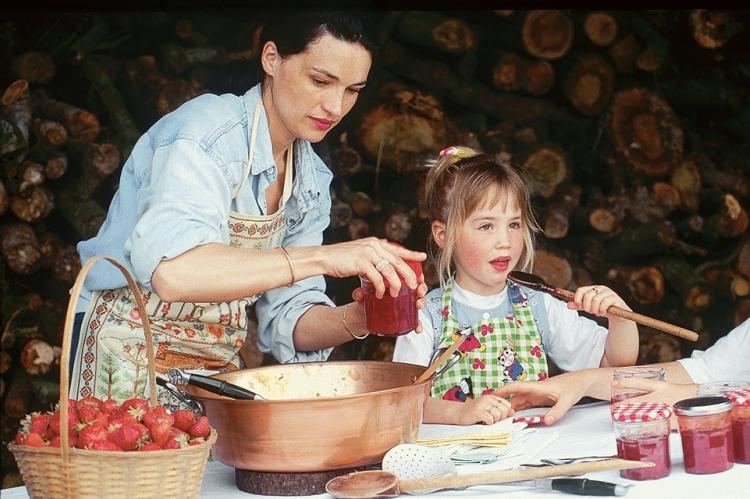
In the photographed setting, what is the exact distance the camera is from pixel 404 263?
2369mm

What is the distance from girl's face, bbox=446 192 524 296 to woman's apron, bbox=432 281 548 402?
16cm

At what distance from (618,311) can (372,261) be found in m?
0.73

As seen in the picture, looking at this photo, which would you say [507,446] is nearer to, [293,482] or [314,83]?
[293,482]

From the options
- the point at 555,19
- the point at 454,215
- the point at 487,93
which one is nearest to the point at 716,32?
the point at 555,19

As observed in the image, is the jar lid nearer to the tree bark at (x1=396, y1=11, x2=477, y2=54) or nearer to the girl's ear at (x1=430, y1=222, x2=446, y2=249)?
the girl's ear at (x1=430, y1=222, x2=446, y2=249)

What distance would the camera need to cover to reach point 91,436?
5.71 feet

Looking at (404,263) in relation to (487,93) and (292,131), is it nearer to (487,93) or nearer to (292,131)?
(292,131)

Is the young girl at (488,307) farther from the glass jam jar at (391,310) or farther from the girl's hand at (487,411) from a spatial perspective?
the glass jam jar at (391,310)

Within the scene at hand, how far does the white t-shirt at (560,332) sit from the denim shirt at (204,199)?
44 centimetres

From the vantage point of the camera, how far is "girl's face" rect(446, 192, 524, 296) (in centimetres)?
332

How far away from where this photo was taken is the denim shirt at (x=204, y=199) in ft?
7.90

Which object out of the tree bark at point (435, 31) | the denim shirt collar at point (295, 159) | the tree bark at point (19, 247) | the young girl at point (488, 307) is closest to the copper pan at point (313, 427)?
the denim shirt collar at point (295, 159)

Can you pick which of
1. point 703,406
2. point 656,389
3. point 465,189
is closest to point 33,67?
point 465,189

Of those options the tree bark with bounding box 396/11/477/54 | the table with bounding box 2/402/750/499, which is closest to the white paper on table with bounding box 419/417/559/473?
the table with bounding box 2/402/750/499
